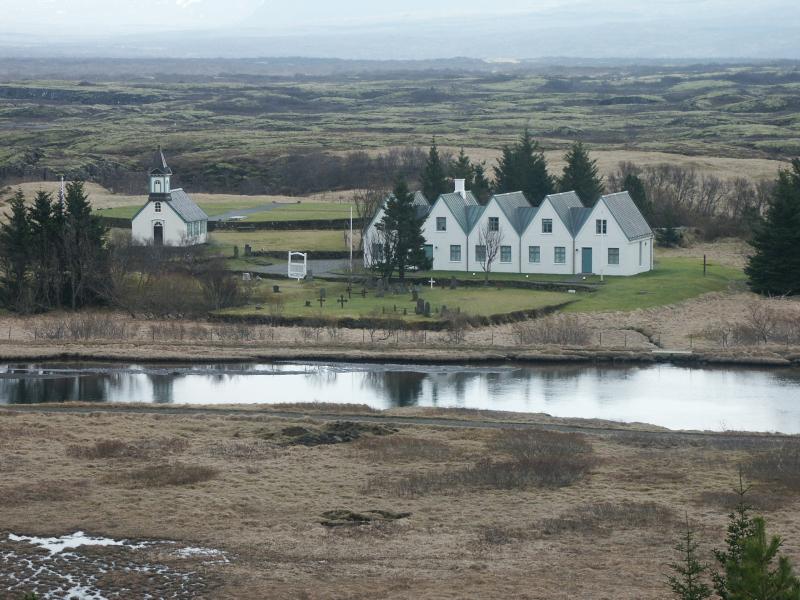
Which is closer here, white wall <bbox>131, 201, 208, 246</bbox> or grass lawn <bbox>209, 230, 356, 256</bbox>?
white wall <bbox>131, 201, 208, 246</bbox>

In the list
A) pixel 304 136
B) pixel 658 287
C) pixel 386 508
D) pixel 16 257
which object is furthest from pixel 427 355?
pixel 304 136

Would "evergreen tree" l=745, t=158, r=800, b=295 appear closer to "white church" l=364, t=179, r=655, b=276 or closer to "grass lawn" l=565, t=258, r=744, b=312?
"grass lawn" l=565, t=258, r=744, b=312

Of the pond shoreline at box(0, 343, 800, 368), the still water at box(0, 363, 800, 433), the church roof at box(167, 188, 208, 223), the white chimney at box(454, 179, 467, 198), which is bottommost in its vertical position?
the still water at box(0, 363, 800, 433)

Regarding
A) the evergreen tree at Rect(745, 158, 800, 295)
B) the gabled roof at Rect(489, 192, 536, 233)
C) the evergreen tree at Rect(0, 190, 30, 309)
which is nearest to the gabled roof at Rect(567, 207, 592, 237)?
the gabled roof at Rect(489, 192, 536, 233)

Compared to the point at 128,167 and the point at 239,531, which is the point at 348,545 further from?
the point at 128,167

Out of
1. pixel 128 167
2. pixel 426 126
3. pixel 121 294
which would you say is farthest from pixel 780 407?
pixel 426 126

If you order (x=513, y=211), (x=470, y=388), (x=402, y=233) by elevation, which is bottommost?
(x=470, y=388)

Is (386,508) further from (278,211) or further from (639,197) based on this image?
(278,211)
